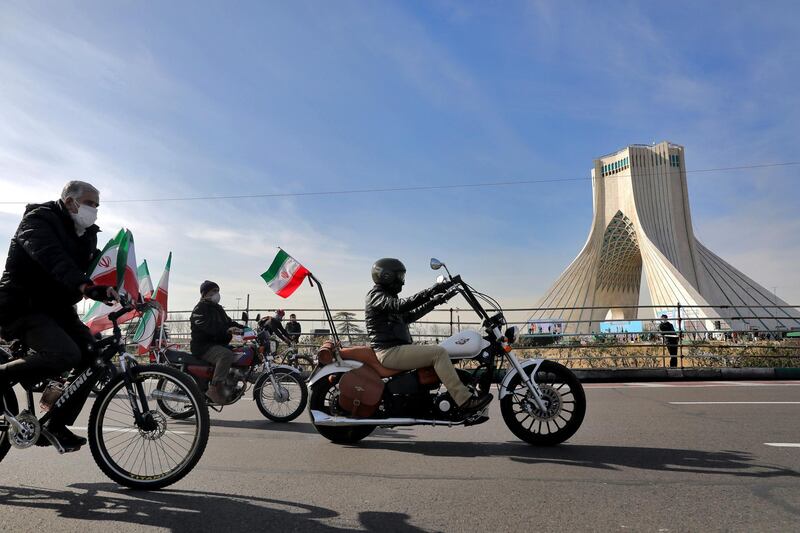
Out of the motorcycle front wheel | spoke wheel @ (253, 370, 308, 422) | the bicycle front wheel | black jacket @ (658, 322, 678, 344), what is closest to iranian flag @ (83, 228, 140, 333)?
spoke wheel @ (253, 370, 308, 422)

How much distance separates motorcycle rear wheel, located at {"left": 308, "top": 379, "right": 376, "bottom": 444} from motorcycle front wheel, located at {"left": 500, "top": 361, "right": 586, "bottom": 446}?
124 centimetres

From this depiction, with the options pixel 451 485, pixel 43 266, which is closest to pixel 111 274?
pixel 43 266

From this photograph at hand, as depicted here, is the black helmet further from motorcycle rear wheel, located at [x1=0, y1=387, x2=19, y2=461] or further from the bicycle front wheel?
motorcycle rear wheel, located at [x1=0, y1=387, x2=19, y2=461]

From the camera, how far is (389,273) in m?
4.92

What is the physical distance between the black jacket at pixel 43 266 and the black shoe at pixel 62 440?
2.20 ft

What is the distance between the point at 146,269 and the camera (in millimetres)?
15023

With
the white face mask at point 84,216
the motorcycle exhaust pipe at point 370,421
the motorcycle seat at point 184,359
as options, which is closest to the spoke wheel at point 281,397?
the motorcycle seat at point 184,359

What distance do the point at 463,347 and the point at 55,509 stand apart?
114 inches

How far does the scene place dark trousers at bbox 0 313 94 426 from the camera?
3.34 metres

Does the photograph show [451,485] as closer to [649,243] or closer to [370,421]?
[370,421]

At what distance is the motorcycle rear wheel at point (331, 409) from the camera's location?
192 inches

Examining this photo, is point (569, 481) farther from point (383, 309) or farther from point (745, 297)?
point (745, 297)

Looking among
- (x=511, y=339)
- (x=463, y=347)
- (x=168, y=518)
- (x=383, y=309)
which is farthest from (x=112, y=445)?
(x=511, y=339)

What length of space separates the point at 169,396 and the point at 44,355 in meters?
0.73
